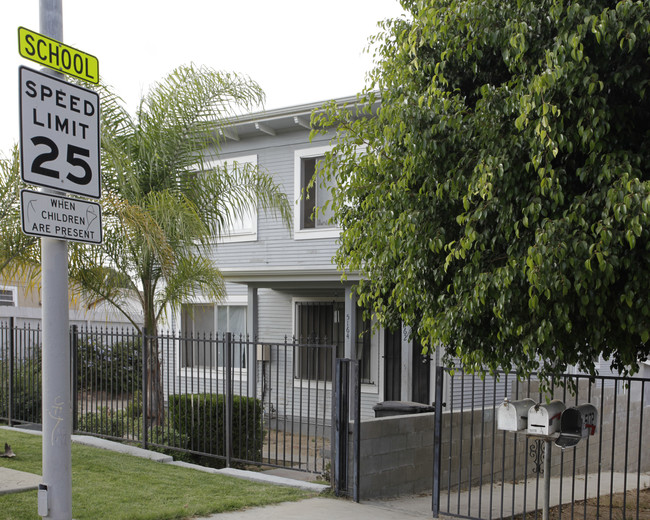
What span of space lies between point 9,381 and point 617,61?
11031 mm

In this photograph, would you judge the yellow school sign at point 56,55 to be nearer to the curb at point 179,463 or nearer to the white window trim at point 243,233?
the curb at point 179,463

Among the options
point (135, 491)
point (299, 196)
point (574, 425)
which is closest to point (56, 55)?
point (135, 491)

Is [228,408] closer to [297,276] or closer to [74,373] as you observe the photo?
[74,373]

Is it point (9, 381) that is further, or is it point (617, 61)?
point (9, 381)

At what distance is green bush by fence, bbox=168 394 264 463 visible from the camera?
32.3 ft

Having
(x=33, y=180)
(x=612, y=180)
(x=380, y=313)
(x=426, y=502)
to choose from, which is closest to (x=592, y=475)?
(x=426, y=502)

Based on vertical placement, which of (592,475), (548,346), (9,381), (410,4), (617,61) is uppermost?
(410,4)

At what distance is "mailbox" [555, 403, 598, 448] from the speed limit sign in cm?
433

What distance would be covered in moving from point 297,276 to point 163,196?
4.92 m

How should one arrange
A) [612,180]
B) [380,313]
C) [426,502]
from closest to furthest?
[612,180]
[380,313]
[426,502]

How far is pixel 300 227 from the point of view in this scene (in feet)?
51.2

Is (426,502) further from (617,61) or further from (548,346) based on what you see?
(617,61)

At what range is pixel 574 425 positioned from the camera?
20.1 feet

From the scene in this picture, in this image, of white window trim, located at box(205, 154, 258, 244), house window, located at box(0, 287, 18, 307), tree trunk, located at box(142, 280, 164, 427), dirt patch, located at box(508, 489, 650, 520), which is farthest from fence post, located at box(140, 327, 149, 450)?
house window, located at box(0, 287, 18, 307)
